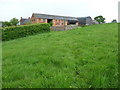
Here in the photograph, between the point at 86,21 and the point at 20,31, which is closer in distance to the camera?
the point at 20,31

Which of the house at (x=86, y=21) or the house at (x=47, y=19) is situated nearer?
the house at (x=47, y=19)

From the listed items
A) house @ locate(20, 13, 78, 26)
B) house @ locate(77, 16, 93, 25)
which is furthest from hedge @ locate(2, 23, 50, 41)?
house @ locate(77, 16, 93, 25)

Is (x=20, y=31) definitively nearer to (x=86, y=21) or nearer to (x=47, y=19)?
(x=47, y=19)

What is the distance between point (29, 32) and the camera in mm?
18250

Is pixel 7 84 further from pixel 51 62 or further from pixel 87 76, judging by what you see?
pixel 87 76

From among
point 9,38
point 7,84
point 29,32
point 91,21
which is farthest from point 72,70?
point 91,21

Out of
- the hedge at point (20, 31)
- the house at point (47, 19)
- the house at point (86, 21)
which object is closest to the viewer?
the hedge at point (20, 31)

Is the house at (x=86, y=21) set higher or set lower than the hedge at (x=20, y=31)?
higher

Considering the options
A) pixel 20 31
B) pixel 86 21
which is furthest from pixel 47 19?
pixel 20 31

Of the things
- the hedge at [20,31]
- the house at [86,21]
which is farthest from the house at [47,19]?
the hedge at [20,31]

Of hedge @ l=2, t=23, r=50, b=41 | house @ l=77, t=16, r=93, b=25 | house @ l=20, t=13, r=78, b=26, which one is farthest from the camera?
house @ l=77, t=16, r=93, b=25

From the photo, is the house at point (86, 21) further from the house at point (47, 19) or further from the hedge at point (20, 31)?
the hedge at point (20, 31)

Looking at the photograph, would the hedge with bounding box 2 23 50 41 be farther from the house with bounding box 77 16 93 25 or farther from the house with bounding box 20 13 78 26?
the house with bounding box 77 16 93 25

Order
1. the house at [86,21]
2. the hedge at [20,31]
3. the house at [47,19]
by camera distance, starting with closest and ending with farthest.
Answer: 1. the hedge at [20,31]
2. the house at [47,19]
3. the house at [86,21]
